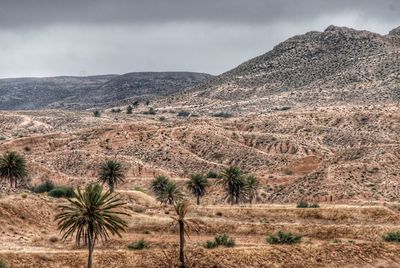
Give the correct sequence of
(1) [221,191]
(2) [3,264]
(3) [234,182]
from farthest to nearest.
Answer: (1) [221,191] → (3) [234,182] → (2) [3,264]

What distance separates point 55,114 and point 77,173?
8135 cm

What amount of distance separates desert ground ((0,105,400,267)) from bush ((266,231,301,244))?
95 cm

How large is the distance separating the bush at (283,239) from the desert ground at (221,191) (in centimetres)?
95

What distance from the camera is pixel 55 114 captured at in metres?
185

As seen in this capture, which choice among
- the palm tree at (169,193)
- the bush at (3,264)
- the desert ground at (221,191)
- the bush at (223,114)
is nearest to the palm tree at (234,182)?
the desert ground at (221,191)

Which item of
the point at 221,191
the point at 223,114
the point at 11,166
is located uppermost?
the point at 223,114

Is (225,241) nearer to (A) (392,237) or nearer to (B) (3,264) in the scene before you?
(A) (392,237)

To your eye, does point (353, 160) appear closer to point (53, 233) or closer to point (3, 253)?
point (53, 233)

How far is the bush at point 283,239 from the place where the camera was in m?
47.4

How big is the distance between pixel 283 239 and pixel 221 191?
44819 mm

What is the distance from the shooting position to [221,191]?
3639 inches

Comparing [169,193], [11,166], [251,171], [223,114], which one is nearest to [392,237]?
[169,193]

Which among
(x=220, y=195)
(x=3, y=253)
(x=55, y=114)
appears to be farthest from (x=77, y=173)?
(x=55, y=114)

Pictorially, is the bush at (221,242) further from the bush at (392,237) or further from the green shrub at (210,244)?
the bush at (392,237)
